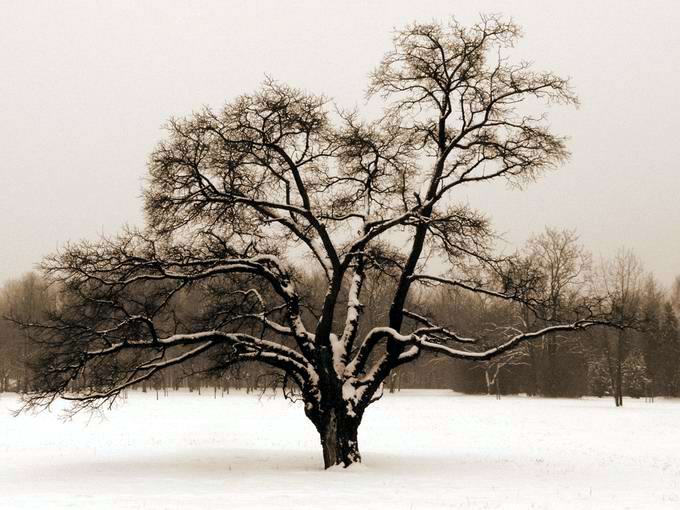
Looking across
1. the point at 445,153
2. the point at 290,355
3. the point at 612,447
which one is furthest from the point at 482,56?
the point at 612,447

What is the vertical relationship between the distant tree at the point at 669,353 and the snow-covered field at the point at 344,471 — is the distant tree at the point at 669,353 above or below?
above

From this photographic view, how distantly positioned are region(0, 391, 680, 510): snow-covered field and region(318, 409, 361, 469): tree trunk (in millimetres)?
465

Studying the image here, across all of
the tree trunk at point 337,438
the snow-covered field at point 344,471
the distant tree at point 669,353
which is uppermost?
Result: the distant tree at point 669,353

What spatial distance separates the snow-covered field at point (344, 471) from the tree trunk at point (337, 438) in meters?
0.46

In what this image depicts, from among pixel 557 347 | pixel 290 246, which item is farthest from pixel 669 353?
pixel 290 246

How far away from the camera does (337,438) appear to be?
1855 cm

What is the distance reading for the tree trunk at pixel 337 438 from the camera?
18500 millimetres

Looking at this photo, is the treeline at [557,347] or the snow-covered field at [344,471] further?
the treeline at [557,347]

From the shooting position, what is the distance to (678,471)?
20.5 meters

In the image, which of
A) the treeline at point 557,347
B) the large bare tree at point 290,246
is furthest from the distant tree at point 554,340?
the large bare tree at point 290,246

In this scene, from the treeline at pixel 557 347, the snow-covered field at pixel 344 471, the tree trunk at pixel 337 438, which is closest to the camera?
the snow-covered field at pixel 344 471

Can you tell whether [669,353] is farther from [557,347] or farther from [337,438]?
[337,438]

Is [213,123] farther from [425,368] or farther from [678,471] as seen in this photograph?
[425,368]

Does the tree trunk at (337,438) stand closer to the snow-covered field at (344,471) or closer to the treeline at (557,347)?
the snow-covered field at (344,471)
